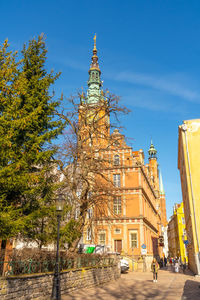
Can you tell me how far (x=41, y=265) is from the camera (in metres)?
11.2

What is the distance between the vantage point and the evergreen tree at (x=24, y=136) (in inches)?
460

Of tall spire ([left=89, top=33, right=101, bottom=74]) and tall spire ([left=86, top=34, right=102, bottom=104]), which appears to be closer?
tall spire ([left=86, top=34, right=102, bottom=104])

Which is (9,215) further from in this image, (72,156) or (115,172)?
(115,172)

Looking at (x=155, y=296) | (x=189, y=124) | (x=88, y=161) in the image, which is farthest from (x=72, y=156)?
(x=189, y=124)

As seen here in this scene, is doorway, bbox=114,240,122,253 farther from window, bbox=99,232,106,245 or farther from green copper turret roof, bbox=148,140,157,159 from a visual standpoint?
green copper turret roof, bbox=148,140,157,159

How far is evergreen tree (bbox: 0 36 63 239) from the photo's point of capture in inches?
460

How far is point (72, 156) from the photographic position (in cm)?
1823

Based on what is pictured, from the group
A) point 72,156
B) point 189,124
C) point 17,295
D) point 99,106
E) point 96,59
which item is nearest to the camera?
point 17,295

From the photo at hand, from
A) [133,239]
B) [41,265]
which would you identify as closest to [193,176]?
[133,239]

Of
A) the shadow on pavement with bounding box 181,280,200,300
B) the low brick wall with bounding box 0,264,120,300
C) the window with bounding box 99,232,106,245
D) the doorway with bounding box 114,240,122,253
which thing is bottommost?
the shadow on pavement with bounding box 181,280,200,300

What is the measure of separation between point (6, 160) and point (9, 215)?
3.00 m

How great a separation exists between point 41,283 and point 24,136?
714cm

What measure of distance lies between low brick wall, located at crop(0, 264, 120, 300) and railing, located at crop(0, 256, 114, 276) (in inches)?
13.7

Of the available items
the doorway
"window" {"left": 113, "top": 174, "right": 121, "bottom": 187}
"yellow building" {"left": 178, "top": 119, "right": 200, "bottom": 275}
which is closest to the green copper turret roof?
"window" {"left": 113, "top": 174, "right": 121, "bottom": 187}
